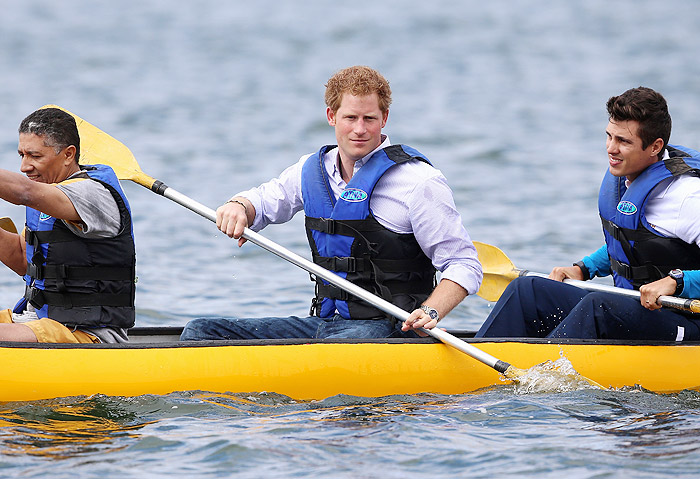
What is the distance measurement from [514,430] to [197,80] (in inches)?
684

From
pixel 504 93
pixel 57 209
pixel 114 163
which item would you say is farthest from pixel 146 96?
pixel 57 209

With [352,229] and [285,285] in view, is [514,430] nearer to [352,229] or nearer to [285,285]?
[352,229]

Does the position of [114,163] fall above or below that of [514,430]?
above

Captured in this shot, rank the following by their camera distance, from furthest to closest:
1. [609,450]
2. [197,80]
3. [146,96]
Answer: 1. [197,80]
2. [146,96]
3. [609,450]

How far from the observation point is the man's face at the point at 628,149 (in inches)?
185

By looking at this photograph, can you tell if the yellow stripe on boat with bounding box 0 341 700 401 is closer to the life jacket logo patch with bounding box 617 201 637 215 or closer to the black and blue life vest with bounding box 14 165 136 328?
the black and blue life vest with bounding box 14 165 136 328

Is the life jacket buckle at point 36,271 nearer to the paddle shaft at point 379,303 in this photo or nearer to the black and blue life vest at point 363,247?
the paddle shaft at point 379,303

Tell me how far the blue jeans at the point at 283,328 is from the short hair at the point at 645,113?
4.45ft

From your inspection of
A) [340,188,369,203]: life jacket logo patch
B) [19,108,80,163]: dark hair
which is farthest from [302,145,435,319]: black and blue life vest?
[19,108,80,163]: dark hair

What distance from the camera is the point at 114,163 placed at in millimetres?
5430

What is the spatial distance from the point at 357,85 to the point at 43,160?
4.48 ft

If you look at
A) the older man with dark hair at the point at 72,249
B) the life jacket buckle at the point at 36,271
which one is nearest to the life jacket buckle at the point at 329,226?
the older man with dark hair at the point at 72,249

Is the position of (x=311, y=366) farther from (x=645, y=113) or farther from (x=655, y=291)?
(x=645, y=113)

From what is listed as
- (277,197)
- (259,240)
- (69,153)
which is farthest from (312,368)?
(69,153)
